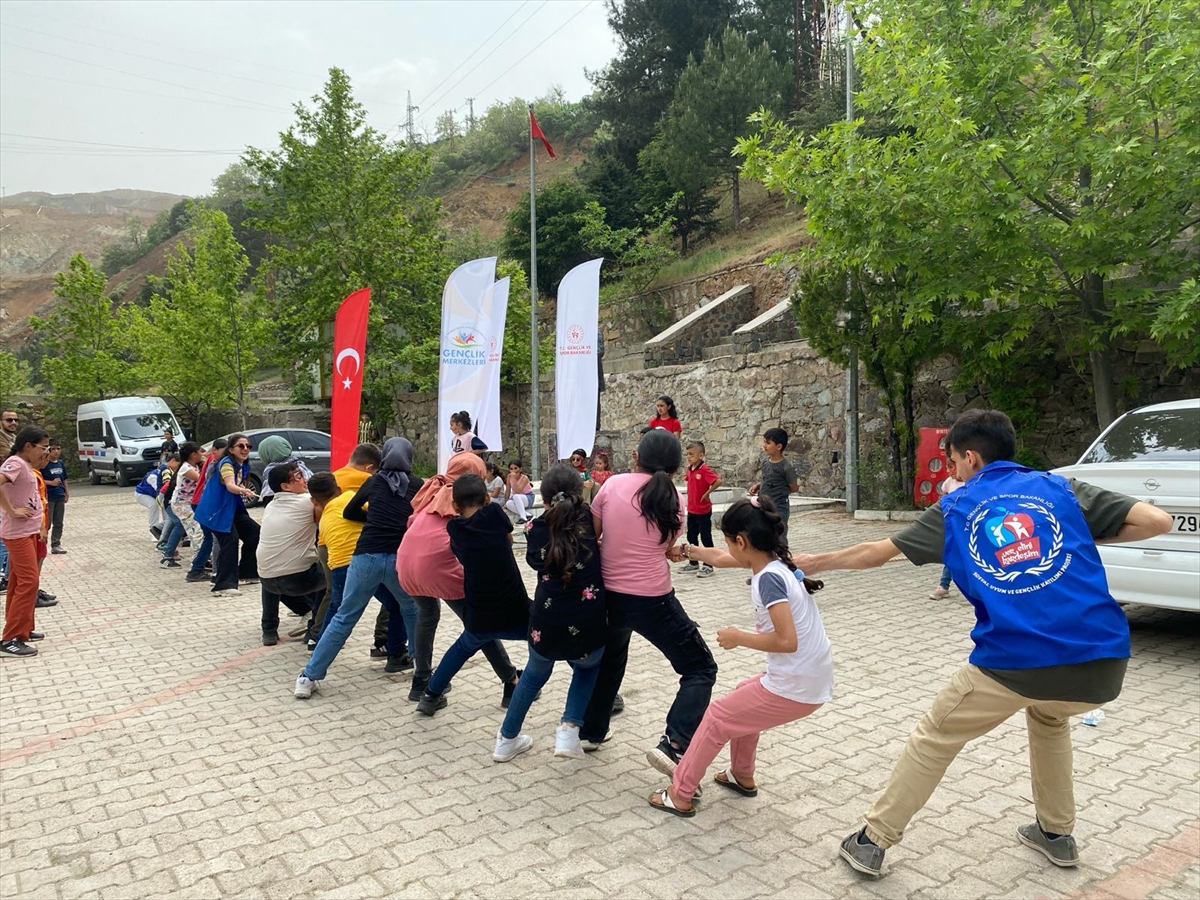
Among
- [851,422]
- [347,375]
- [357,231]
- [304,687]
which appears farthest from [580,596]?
[357,231]

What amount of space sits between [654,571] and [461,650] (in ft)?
4.78

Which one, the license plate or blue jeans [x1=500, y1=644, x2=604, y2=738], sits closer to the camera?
blue jeans [x1=500, y1=644, x2=604, y2=738]

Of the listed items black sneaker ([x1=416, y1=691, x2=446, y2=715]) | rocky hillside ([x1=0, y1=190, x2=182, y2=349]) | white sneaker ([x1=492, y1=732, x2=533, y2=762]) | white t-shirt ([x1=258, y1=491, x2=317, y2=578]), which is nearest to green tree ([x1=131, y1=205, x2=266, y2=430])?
white t-shirt ([x1=258, y1=491, x2=317, y2=578])

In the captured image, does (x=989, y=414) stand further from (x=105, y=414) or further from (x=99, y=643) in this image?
(x=105, y=414)

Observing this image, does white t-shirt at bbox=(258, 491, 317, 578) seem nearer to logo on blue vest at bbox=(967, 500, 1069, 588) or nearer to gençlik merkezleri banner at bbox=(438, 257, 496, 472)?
logo on blue vest at bbox=(967, 500, 1069, 588)

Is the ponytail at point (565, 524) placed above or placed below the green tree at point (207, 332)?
below

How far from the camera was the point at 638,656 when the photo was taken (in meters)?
6.40

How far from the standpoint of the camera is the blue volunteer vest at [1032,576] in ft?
9.23

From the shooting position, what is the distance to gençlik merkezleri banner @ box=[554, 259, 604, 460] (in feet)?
39.8

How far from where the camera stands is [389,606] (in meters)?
5.95

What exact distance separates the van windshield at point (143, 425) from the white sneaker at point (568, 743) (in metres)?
24.5

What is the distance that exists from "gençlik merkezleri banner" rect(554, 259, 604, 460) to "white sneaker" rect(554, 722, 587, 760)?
7712 millimetres

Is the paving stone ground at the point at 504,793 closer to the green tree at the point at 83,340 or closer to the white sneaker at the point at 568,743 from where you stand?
the white sneaker at the point at 568,743

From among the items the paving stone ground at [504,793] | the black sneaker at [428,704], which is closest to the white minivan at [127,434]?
the paving stone ground at [504,793]
